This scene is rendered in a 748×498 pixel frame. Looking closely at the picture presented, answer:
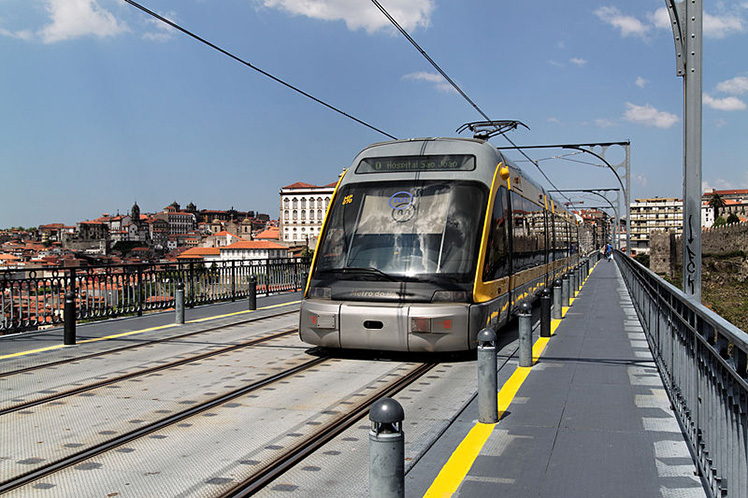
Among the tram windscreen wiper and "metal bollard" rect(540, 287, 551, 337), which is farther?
"metal bollard" rect(540, 287, 551, 337)

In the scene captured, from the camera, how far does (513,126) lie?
72.9 feet

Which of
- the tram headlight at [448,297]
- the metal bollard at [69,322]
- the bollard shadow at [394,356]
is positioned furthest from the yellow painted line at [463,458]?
the metal bollard at [69,322]

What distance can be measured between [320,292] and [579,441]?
4898mm

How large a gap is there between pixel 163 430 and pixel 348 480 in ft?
6.97

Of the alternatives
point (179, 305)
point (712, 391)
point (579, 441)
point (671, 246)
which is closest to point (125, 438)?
point (579, 441)

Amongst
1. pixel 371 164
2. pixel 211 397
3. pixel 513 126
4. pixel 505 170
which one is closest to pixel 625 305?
pixel 513 126

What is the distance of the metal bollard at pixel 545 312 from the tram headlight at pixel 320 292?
377 centimetres

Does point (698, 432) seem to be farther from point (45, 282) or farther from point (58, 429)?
point (45, 282)

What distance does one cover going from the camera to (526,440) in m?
5.58

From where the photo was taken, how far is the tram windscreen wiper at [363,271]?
362 inches

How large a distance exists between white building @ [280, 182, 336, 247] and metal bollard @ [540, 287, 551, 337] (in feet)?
584

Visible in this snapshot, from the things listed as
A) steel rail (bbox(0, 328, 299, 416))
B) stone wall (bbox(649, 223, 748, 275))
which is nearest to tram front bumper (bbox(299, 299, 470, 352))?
steel rail (bbox(0, 328, 299, 416))

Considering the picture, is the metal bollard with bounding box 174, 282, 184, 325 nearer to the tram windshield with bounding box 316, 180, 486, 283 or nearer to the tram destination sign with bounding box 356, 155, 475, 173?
the tram windshield with bounding box 316, 180, 486, 283

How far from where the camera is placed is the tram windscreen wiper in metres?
9.19
